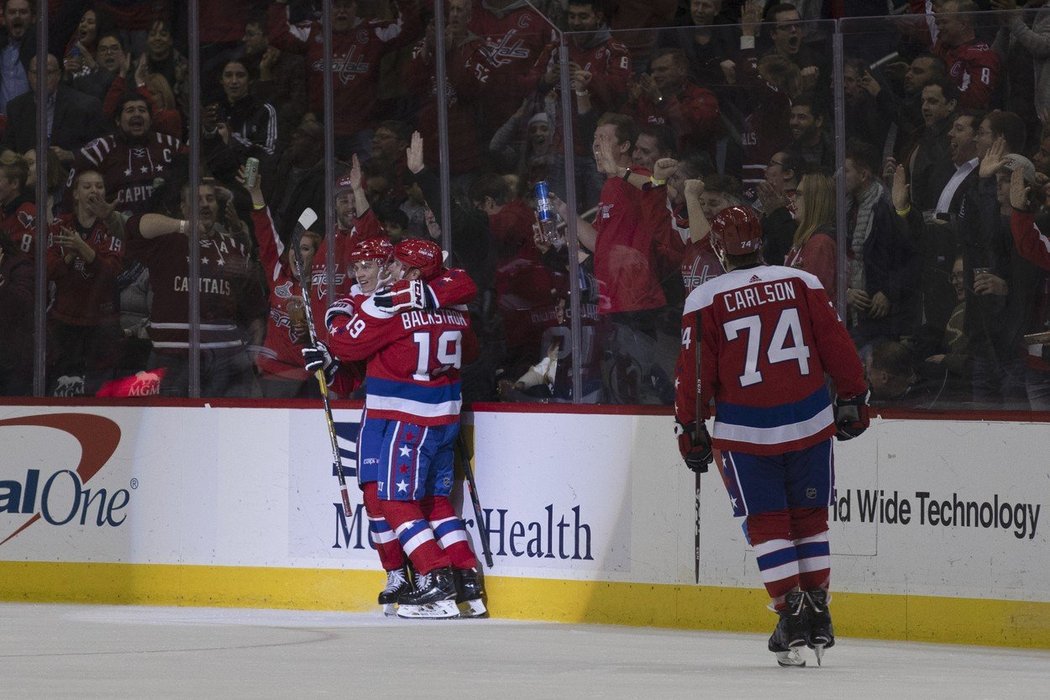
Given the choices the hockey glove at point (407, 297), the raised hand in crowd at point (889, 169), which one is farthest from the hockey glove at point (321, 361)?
the raised hand in crowd at point (889, 169)

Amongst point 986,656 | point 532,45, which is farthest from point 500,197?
point 986,656

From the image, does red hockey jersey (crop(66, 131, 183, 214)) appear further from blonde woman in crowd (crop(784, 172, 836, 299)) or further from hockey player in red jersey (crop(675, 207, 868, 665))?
hockey player in red jersey (crop(675, 207, 868, 665))

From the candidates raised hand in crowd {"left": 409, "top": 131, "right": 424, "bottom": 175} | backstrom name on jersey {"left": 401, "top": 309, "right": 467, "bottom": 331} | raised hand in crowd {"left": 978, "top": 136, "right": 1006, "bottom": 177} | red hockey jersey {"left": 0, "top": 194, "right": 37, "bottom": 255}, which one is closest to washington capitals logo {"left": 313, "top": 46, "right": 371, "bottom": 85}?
raised hand in crowd {"left": 409, "top": 131, "right": 424, "bottom": 175}

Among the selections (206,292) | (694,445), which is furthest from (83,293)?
(694,445)

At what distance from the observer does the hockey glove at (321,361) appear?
724 centimetres

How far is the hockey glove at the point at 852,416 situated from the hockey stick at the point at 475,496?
6.73 feet

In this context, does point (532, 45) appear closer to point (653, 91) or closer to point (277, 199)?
point (653, 91)

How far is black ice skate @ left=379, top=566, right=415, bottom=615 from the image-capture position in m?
7.09

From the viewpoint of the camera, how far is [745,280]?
5.57 meters

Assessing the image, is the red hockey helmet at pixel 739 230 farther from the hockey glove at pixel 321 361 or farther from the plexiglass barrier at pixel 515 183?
the hockey glove at pixel 321 361

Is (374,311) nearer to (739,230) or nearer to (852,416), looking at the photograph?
(739,230)

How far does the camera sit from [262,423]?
745 cm

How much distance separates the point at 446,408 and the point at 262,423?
862 millimetres

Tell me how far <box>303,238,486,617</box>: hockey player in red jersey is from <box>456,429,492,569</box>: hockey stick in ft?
0.22
